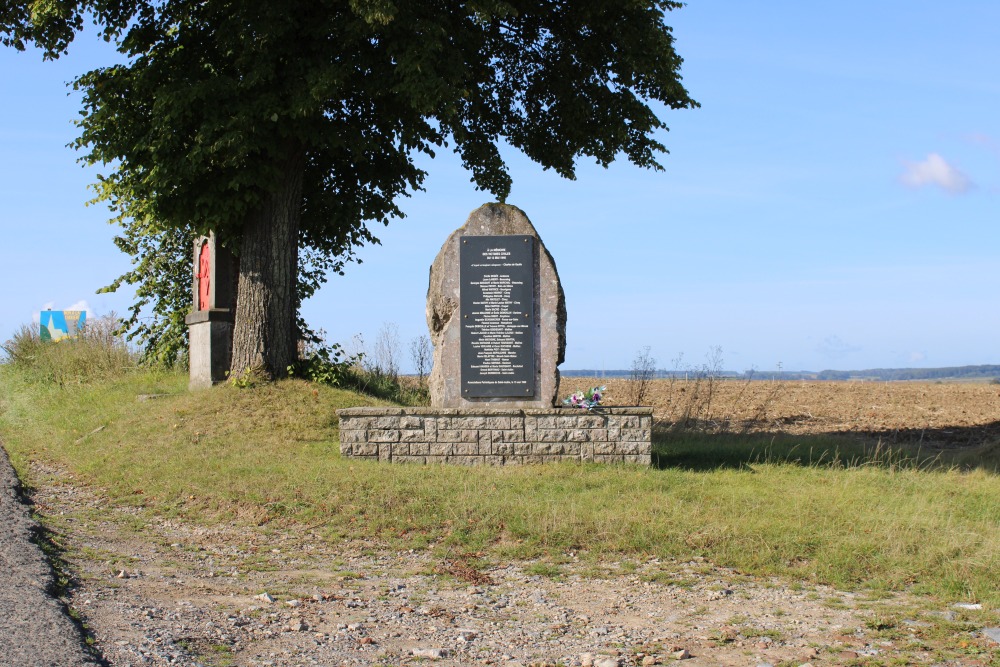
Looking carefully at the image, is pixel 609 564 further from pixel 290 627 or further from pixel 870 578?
pixel 290 627

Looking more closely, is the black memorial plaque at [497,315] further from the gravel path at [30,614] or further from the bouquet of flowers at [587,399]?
the gravel path at [30,614]

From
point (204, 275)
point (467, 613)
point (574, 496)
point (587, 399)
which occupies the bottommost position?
point (467, 613)

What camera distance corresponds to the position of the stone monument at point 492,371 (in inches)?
477

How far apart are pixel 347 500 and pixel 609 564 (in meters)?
3.11

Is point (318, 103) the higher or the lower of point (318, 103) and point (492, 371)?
the higher

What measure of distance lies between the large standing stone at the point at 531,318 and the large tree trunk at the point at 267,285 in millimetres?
4949

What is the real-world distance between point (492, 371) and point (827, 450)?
5.37m

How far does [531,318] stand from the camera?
12.4 metres

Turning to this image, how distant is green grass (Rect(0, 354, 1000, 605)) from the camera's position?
26.2 ft

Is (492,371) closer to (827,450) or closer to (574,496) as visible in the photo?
(574,496)

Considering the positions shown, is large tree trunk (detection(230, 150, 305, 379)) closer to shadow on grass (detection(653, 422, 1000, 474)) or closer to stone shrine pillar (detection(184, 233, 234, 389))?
stone shrine pillar (detection(184, 233, 234, 389))

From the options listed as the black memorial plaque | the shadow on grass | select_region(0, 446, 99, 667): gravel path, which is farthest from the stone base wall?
select_region(0, 446, 99, 667): gravel path

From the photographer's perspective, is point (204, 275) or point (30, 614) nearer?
point (30, 614)

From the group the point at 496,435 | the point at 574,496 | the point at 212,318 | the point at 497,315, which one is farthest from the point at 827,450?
the point at 212,318
